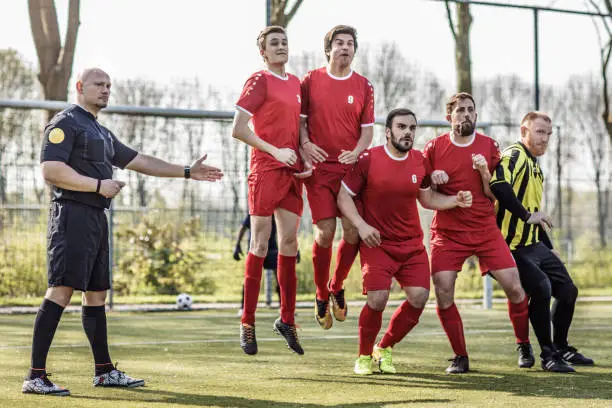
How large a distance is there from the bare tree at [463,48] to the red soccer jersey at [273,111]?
11250 mm

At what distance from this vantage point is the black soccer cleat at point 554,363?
23.4ft

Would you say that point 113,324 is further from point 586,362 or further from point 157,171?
point 586,362

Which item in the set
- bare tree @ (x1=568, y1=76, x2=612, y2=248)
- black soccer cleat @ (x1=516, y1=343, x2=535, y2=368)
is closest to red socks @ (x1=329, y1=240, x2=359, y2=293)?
black soccer cleat @ (x1=516, y1=343, x2=535, y2=368)

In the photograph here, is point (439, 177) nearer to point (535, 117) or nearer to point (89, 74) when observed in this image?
point (535, 117)

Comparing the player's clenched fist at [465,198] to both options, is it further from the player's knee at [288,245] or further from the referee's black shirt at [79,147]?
the referee's black shirt at [79,147]

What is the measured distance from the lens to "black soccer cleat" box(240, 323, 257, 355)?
706 cm

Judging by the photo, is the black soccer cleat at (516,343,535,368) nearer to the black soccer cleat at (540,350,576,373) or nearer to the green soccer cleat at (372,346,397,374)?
the black soccer cleat at (540,350,576,373)

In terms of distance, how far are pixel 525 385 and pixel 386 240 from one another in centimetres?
137

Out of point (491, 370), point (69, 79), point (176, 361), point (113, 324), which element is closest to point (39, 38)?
point (69, 79)

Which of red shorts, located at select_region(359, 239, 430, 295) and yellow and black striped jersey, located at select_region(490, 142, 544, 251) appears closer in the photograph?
red shorts, located at select_region(359, 239, 430, 295)

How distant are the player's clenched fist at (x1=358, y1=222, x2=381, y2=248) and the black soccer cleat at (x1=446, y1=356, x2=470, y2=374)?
1.08 meters

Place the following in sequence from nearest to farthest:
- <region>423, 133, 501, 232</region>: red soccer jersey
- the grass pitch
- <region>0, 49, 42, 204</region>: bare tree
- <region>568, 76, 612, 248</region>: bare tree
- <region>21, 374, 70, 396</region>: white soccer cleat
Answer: the grass pitch, <region>21, 374, 70, 396</region>: white soccer cleat, <region>423, 133, 501, 232</region>: red soccer jersey, <region>0, 49, 42, 204</region>: bare tree, <region>568, 76, 612, 248</region>: bare tree

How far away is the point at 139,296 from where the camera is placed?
14.8 meters

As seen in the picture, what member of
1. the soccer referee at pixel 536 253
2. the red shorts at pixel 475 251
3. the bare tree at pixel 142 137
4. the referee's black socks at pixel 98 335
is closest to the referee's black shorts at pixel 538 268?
the soccer referee at pixel 536 253
